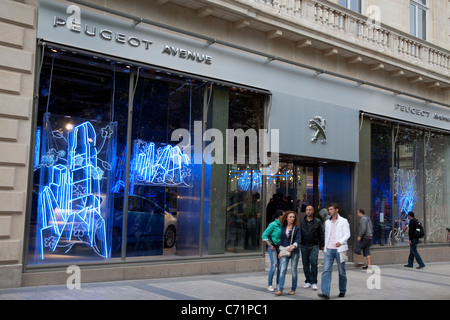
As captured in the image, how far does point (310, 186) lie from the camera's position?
52.9 feet

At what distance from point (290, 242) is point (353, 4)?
9.51m

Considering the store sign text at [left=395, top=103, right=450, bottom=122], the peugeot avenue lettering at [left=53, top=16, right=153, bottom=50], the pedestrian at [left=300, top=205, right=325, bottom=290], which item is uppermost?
the store sign text at [left=395, top=103, right=450, bottom=122]

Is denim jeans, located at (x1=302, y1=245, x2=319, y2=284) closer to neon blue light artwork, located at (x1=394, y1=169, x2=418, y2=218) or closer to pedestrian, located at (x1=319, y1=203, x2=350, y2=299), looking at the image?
pedestrian, located at (x1=319, y1=203, x2=350, y2=299)

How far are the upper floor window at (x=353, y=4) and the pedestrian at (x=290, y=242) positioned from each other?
28.3 feet

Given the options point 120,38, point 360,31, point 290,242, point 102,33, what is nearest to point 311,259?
point 290,242

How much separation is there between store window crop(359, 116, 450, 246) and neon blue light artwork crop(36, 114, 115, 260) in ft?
27.8

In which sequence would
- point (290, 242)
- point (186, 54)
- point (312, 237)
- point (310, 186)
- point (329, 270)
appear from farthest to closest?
1. point (310, 186)
2. point (186, 54)
3. point (312, 237)
4. point (290, 242)
5. point (329, 270)

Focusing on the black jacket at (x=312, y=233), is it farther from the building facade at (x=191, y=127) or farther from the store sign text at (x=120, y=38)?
the store sign text at (x=120, y=38)

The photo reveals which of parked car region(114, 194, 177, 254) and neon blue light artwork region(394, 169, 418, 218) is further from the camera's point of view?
neon blue light artwork region(394, 169, 418, 218)

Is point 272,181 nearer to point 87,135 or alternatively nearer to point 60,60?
point 87,135

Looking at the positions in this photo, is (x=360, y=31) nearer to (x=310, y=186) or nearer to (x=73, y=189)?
(x=310, y=186)

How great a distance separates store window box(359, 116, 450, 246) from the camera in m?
15.8

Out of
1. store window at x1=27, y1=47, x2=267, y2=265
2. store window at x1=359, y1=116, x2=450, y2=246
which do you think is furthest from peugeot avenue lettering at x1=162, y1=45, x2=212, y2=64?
store window at x1=359, y1=116, x2=450, y2=246
